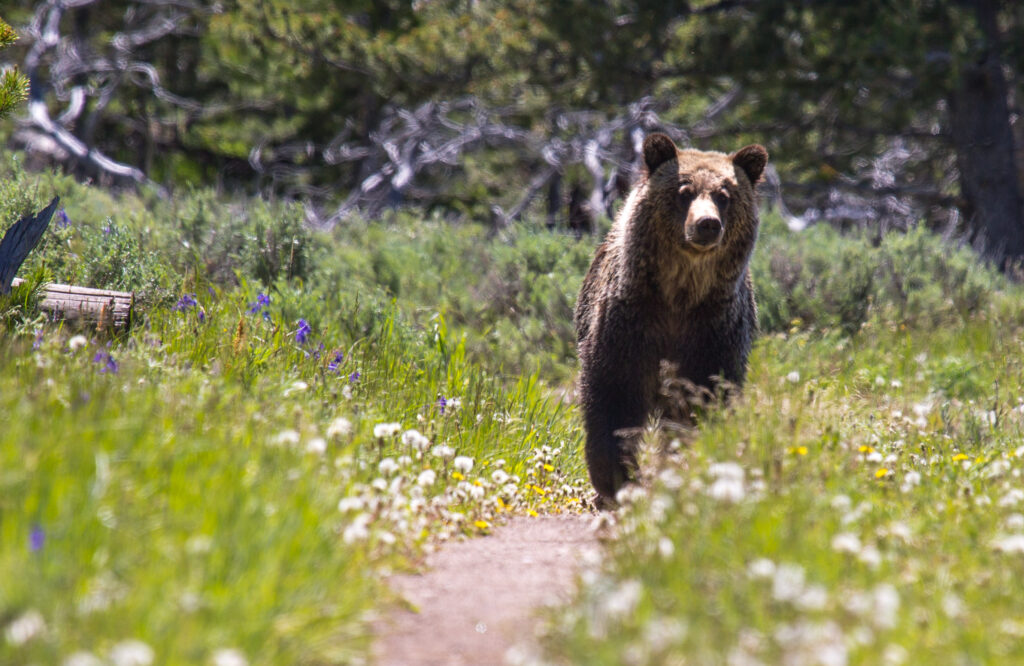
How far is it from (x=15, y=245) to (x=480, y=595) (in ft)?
10.9

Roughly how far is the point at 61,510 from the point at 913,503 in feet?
10.2

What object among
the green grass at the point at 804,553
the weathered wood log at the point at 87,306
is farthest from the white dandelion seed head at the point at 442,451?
the weathered wood log at the point at 87,306

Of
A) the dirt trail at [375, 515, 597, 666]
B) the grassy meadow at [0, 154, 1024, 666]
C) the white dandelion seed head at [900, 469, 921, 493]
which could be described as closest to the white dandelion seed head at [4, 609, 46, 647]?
the grassy meadow at [0, 154, 1024, 666]

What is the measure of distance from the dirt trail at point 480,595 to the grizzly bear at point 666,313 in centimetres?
66

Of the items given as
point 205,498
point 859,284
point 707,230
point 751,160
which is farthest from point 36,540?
point 859,284

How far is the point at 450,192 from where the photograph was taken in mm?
18844

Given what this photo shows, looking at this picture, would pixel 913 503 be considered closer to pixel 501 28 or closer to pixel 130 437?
pixel 130 437

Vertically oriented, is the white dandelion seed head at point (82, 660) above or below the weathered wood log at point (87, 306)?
above

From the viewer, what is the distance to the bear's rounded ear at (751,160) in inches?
211

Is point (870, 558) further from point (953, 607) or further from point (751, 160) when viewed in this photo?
point (751, 160)

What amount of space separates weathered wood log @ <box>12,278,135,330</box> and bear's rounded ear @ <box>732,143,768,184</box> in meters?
3.39

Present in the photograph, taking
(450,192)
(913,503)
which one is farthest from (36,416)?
(450,192)

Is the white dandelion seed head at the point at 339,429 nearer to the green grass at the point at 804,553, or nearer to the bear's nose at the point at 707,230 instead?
the green grass at the point at 804,553

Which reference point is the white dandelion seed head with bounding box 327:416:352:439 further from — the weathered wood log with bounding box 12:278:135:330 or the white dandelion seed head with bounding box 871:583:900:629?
the white dandelion seed head with bounding box 871:583:900:629
